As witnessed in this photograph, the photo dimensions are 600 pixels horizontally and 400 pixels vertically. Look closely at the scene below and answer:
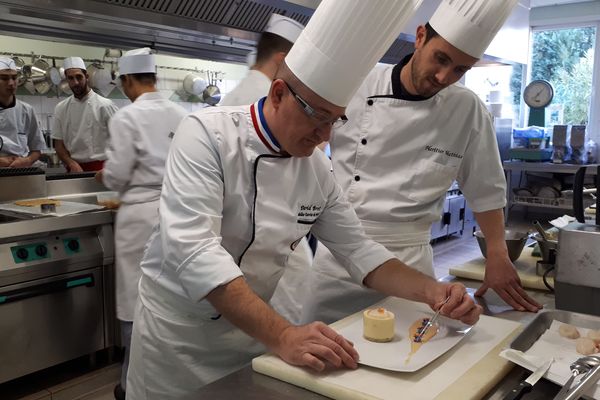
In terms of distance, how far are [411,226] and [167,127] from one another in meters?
1.62

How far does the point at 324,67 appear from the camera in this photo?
1132 mm

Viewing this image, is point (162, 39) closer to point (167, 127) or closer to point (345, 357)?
point (167, 127)

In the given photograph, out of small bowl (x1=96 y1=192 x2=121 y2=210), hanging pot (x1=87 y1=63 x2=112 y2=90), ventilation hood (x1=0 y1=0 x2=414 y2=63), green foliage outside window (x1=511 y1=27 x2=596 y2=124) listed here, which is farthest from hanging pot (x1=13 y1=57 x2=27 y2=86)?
green foliage outside window (x1=511 y1=27 x2=596 y2=124)

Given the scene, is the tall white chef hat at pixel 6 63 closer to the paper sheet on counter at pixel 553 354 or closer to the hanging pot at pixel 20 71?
the hanging pot at pixel 20 71

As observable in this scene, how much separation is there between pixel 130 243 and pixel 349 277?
1523 mm

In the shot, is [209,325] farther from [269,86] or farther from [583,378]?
[269,86]

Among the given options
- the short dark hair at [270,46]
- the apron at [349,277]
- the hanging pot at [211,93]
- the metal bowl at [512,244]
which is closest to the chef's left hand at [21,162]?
the hanging pot at [211,93]

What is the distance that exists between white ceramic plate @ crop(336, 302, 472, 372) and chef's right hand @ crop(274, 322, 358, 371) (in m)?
0.04

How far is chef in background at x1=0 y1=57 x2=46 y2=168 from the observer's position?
147 inches

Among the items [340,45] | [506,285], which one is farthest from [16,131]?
[506,285]

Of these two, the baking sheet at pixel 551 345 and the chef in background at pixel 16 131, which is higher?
the chef in background at pixel 16 131

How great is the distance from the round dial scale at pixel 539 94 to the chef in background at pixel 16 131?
5376mm

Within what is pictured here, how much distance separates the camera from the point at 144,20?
2627 mm

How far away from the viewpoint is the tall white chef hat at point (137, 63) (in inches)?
114
